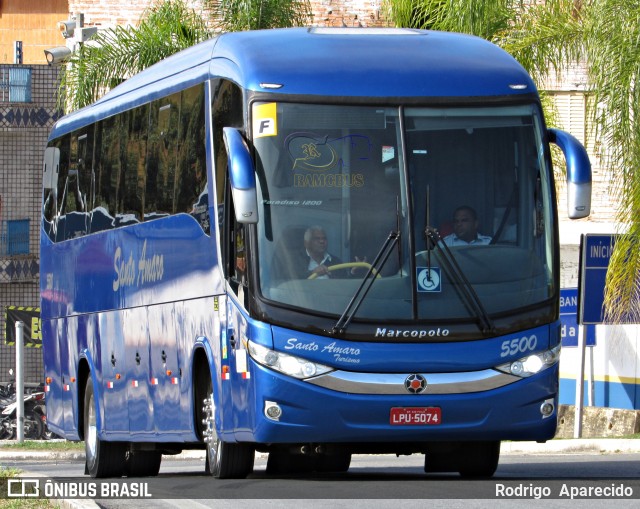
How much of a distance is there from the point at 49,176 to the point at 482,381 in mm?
9892

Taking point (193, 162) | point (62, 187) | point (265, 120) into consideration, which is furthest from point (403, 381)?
point (62, 187)

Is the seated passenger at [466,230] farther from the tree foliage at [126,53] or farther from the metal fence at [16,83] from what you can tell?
the metal fence at [16,83]

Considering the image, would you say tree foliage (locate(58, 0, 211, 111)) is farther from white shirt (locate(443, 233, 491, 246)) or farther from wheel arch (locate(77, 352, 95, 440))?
white shirt (locate(443, 233, 491, 246))

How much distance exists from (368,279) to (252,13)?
17.4 metres

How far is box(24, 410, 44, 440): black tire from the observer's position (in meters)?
36.9

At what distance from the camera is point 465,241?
43.4 ft

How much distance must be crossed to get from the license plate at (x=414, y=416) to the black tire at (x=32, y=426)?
24.9m

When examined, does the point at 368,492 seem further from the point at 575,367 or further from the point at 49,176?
the point at 575,367

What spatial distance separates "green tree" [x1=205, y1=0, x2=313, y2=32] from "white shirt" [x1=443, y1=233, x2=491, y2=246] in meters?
17.0

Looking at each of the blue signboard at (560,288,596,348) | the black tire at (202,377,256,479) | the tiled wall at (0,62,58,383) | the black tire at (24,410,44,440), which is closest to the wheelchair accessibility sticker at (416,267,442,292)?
the black tire at (202,377,256,479)

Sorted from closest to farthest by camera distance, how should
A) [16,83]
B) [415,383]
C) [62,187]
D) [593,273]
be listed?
[415,383]
[62,187]
[593,273]
[16,83]

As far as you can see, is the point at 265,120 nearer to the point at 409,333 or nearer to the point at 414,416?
the point at 409,333

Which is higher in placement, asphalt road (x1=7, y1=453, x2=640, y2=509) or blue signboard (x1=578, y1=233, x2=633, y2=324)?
blue signboard (x1=578, y1=233, x2=633, y2=324)

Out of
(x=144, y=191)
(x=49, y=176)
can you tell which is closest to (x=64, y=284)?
(x=49, y=176)
